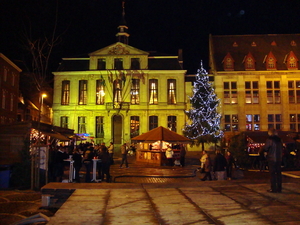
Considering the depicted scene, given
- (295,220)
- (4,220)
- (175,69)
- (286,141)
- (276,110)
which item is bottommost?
(4,220)

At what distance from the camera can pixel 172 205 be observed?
7.31 metres

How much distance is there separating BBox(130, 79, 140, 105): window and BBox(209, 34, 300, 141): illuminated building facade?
10.7 meters

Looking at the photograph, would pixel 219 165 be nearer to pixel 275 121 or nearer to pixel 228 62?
pixel 275 121

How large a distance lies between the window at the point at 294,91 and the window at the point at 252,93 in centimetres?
437

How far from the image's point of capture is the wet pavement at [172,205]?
614 centimetres

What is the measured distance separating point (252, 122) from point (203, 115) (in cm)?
890

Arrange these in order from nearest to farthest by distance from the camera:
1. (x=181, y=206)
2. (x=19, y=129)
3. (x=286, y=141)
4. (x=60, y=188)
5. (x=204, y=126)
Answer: (x=181, y=206) < (x=60, y=188) < (x=19, y=129) < (x=286, y=141) < (x=204, y=126)

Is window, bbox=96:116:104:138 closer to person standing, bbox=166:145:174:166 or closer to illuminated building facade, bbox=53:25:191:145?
illuminated building facade, bbox=53:25:191:145

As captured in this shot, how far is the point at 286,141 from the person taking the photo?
24.8m

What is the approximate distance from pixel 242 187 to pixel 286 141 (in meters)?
17.1

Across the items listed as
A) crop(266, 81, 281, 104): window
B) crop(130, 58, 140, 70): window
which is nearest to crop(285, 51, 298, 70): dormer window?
crop(266, 81, 281, 104): window

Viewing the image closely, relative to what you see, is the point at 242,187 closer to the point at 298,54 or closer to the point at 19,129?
the point at 19,129

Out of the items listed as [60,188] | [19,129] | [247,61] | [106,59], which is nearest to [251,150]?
[19,129]

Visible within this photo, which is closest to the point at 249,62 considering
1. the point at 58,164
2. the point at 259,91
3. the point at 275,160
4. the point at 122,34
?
the point at 259,91
